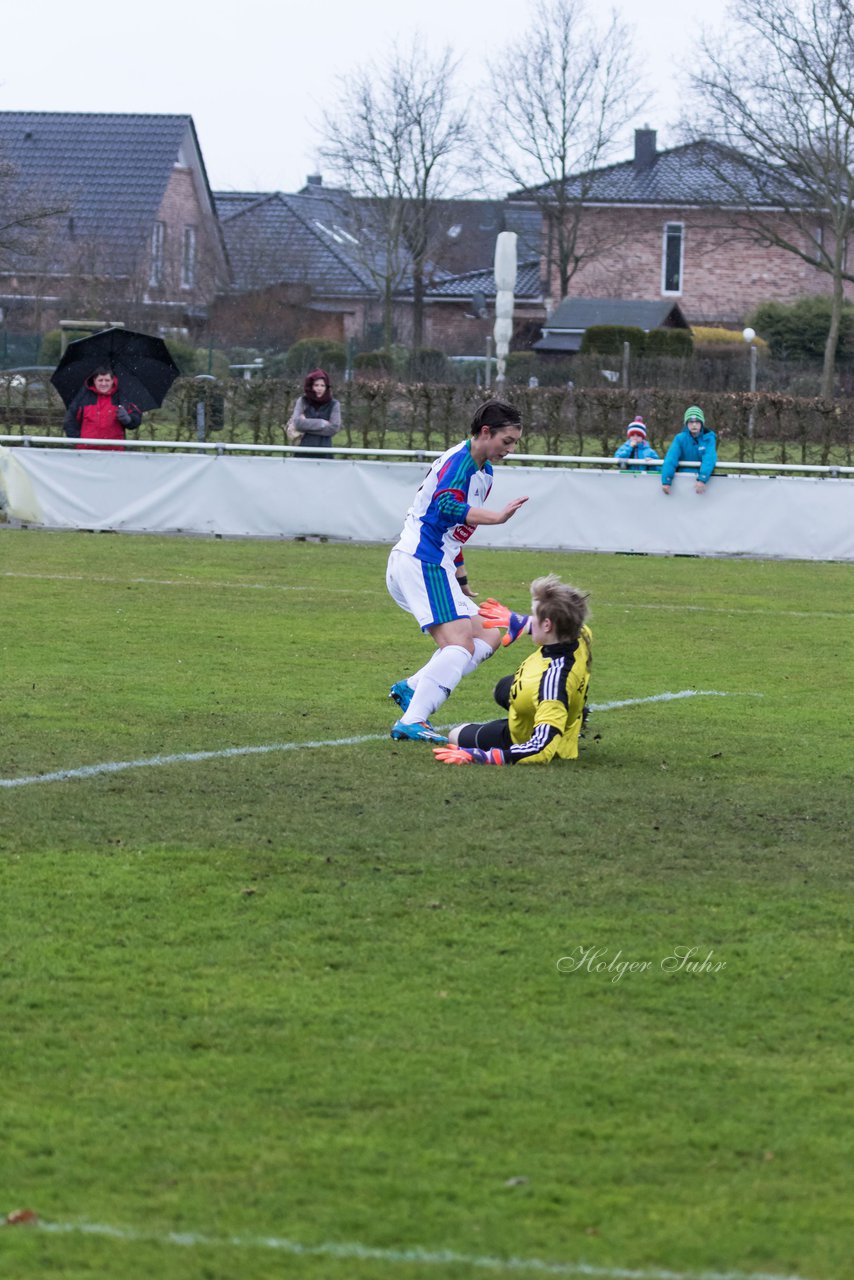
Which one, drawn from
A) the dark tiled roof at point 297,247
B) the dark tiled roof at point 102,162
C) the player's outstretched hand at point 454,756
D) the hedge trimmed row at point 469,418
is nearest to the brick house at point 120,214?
the dark tiled roof at point 102,162

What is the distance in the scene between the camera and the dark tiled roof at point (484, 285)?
209 ft

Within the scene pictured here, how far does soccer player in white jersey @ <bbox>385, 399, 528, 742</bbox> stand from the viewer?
899 cm

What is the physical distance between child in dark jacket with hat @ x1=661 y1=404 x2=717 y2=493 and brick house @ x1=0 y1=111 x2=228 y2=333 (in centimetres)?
2767

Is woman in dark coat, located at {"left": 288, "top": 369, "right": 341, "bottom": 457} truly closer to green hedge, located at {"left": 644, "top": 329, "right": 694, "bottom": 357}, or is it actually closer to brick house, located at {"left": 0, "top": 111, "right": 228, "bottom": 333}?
green hedge, located at {"left": 644, "top": 329, "right": 694, "bottom": 357}

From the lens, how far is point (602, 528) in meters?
20.5

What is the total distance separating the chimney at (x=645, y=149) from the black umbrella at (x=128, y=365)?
138 ft

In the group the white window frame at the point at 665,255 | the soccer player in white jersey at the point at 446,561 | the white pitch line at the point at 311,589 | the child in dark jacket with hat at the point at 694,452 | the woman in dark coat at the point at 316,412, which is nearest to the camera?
the soccer player in white jersey at the point at 446,561

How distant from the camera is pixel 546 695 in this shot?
27.3ft

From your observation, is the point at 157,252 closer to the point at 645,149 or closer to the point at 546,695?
the point at 645,149

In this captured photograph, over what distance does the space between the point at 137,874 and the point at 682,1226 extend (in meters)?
3.07

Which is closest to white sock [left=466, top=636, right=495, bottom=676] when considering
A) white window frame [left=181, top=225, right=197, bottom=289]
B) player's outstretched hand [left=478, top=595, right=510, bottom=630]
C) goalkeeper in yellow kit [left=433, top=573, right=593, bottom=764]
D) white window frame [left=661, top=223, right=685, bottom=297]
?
player's outstretched hand [left=478, top=595, right=510, bottom=630]

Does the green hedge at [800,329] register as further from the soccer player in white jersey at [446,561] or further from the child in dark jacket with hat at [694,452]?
the soccer player in white jersey at [446,561]

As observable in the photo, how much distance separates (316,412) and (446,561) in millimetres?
12124

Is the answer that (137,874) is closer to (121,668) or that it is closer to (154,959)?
(154,959)
